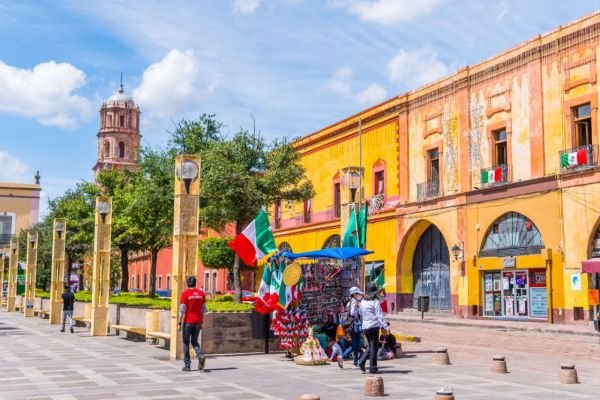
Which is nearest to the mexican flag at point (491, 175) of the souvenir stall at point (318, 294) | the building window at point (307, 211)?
the souvenir stall at point (318, 294)

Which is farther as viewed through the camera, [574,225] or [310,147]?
[310,147]

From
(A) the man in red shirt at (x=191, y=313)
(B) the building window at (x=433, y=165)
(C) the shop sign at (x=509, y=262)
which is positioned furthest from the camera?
(B) the building window at (x=433, y=165)

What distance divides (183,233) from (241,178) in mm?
10680

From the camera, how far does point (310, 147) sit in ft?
156

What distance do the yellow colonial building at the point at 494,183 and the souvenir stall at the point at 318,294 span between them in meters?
2.56

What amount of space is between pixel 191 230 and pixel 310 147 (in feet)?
104

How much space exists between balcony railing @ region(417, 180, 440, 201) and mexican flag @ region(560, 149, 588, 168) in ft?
26.8

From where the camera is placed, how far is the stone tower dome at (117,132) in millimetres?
90562

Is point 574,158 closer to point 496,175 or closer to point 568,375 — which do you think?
point 496,175

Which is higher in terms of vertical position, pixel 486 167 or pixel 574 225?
pixel 486 167

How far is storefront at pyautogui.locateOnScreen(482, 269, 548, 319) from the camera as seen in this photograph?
29391 mm

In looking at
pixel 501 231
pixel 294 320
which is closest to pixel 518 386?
pixel 294 320

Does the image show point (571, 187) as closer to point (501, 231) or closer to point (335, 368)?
point (501, 231)

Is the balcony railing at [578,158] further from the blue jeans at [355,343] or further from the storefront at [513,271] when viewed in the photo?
the blue jeans at [355,343]
